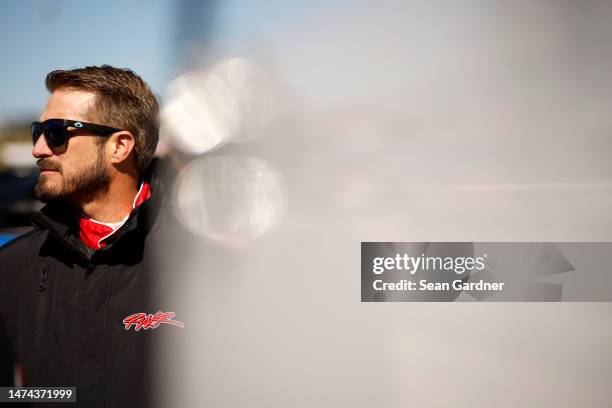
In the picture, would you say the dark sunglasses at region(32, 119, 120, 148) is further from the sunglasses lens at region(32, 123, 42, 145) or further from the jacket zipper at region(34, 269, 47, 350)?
the jacket zipper at region(34, 269, 47, 350)

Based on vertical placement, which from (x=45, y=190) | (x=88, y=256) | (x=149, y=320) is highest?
(x=45, y=190)

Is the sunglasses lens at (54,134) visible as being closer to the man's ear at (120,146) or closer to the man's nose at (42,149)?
the man's nose at (42,149)

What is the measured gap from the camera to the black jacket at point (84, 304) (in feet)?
3.69

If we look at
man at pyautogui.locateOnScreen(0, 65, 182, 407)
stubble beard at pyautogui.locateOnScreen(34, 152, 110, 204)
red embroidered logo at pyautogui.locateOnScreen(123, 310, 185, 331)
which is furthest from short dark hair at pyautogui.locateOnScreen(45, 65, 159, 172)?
red embroidered logo at pyautogui.locateOnScreen(123, 310, 185, 331)

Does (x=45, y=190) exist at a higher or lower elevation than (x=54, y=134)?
lower

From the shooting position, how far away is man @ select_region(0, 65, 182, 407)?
3.67 ft

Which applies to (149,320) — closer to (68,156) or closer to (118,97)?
(68,156)

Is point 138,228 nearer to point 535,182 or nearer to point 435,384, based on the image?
point 435,384

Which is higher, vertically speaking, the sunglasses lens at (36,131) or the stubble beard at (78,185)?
the sunglasses lens at (36,131)

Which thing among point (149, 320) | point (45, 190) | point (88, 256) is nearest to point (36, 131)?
point (45, 190)

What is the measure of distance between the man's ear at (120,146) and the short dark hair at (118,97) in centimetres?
2

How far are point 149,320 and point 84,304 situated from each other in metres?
0.18

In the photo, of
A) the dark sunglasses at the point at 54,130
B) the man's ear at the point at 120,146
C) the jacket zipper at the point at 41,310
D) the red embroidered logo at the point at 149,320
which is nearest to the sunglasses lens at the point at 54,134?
the dark sunglasses at the point at 54,130

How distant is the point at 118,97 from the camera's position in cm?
114
